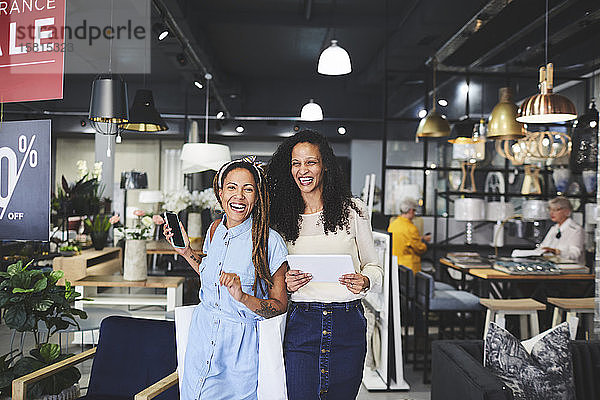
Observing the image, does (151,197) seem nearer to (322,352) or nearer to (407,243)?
(407,243)

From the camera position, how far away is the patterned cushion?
2750mm

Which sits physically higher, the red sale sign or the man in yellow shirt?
the red sale sign

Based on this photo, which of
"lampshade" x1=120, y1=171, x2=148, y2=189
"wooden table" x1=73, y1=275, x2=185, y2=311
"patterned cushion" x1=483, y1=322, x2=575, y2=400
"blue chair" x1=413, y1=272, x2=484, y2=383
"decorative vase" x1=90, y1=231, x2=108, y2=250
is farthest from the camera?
"lampshade" x1=120, y1=171, x2=148, y2=189

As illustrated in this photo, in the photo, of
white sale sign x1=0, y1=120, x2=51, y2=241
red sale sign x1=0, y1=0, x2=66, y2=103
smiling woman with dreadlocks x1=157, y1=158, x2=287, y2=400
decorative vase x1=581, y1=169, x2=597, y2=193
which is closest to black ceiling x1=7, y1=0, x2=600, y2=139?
decorative vase x1=581, y1=169, x2=597, y2=193

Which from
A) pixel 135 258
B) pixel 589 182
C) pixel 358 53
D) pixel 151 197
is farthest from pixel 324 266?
pixel 151 197

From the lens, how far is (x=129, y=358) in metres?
3.04

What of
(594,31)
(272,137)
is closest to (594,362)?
(594,31)

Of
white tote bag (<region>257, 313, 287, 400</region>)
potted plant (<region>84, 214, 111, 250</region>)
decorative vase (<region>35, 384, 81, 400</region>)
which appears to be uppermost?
potted plant (<region>84, 214, 111, 250</region>)

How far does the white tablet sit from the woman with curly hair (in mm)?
27

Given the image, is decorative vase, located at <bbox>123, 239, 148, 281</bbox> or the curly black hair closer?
the curly black hair

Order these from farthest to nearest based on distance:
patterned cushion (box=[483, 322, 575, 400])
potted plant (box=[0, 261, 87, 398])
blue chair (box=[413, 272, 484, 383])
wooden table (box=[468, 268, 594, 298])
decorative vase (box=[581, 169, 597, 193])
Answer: decorative vase (box=[581, 169, 597, 193]) → wooden table (box=[468, 268, 594, 298]) → blue chair (box=[413, 272, 484, 383]) → potted plant (box=[0, 261, 87, 398]) → patterned cushion (box=[483, 322, 575, 400])

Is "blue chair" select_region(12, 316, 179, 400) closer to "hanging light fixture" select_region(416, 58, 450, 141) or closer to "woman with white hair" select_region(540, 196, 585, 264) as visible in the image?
"hanging light fixture" select_region(416, 58, 450, 141)

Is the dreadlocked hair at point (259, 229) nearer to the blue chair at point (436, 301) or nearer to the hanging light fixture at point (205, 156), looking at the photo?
the hanging light fixture at point (205, 156)

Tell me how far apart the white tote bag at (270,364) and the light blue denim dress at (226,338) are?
31mm
